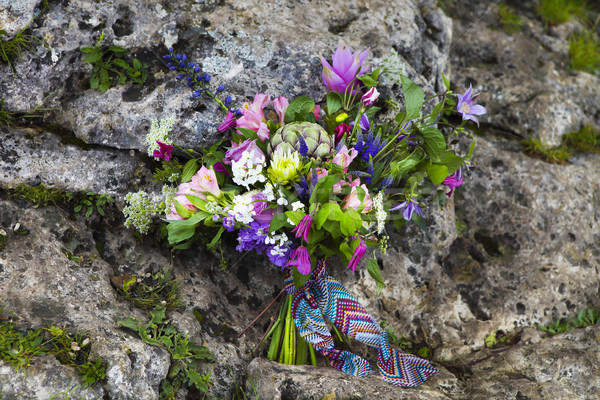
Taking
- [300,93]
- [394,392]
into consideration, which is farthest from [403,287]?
[300,93]

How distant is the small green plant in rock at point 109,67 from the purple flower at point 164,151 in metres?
0.58

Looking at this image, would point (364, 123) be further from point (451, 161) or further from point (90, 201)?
point (90, 201)

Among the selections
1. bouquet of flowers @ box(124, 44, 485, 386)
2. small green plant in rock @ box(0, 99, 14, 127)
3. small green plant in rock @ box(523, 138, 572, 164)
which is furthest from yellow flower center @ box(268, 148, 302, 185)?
small green plant in rock @ box(523, 138, 572, 164)

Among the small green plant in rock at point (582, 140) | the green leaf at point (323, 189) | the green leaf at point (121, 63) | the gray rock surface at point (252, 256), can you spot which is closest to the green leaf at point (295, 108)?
the gray rock surface at point (252, 256)

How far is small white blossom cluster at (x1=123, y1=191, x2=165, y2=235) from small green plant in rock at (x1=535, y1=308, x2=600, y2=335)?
112 inches

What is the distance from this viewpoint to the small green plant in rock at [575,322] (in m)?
3.37

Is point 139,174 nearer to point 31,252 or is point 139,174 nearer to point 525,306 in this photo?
point 31,252

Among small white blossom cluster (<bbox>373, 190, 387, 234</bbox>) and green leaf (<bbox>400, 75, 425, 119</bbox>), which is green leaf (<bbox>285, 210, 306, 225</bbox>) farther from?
green leaf (<bbox>400, 75, 425, 119</bbox>)

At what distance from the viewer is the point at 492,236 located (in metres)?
3.73

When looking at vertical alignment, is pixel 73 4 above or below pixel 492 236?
above

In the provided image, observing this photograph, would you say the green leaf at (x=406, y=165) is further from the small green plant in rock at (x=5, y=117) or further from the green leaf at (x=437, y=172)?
the small green plant in rock at (x=5, y=117)

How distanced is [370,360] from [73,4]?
120 inches

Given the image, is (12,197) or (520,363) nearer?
(12,197)

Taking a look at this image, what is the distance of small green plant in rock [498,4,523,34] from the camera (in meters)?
4.73
